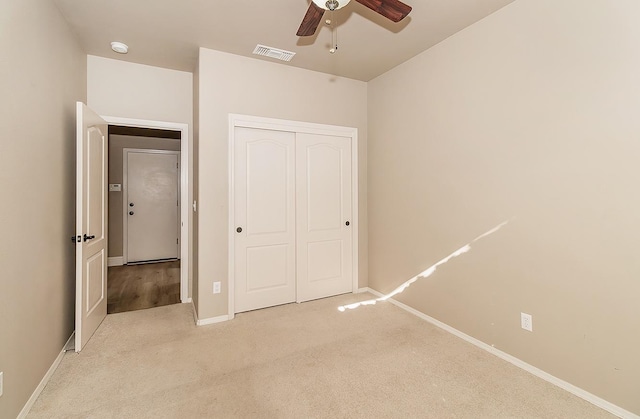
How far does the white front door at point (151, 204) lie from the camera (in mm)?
5469

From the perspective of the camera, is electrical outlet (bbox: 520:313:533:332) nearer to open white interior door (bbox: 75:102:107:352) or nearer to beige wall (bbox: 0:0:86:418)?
beige wall (bbox: 0:0:86:418)

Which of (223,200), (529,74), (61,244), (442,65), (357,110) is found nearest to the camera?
(529,74)

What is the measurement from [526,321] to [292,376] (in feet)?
5.82

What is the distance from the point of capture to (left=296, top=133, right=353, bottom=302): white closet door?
3506mm

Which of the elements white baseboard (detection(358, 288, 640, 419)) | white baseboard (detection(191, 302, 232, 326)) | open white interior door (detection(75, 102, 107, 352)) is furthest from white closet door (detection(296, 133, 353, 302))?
open white interior door (detection(75, 102, 107, 352))

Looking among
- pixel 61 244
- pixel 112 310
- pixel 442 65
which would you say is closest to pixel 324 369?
pixel 61 244

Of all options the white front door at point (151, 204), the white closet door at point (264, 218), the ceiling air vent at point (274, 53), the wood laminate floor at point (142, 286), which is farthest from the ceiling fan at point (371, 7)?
the white front door at point (151, 204)

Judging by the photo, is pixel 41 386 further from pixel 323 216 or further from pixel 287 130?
pixel 287 130

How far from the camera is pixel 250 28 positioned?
8.55 feet

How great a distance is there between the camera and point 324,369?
2174 millimetres

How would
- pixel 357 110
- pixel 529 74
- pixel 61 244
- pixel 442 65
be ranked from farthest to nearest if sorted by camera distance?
pixel 357 110 < pixel 442 65 < pixel 61 244 < pixel 529 74

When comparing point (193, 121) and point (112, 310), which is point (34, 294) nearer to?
point (112, 310)

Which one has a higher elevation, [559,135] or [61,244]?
[559,135]

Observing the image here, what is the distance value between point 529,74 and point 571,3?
1.44 feet
